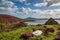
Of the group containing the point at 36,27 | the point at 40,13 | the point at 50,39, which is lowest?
the point at 50,39

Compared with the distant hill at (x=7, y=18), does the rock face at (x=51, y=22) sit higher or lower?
lower

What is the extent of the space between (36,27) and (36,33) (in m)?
0.11

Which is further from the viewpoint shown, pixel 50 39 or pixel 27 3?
pixel 27 3

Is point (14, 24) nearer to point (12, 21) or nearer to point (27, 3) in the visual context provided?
point (12, 21)

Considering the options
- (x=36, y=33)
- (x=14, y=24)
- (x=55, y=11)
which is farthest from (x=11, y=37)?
(x=55, y=11)

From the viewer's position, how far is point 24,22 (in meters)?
2.94

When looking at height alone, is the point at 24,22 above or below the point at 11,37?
above

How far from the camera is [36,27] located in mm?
2871

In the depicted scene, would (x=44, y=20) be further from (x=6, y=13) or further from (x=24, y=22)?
(x=6, y=13)

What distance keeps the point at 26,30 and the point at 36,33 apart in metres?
0.18

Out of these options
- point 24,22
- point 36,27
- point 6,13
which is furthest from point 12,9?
point 36,27

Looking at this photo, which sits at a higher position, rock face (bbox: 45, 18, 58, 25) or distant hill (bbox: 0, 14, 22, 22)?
distant hill (bbox: 0, 14, 22, 22)

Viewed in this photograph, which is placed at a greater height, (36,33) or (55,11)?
(55,11)

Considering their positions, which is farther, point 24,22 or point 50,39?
point 24,22
